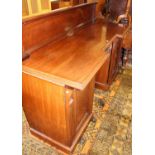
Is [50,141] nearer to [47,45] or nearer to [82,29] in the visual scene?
[47,45]

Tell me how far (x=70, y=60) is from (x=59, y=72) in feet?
0.62

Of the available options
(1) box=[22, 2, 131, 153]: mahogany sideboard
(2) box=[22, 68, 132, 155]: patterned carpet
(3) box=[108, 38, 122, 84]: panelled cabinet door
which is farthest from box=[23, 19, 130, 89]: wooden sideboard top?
(2) box=[22, 68, 132, 155]: patterned carpet

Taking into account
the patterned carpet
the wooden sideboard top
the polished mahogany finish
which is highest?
the wooden sideboard top

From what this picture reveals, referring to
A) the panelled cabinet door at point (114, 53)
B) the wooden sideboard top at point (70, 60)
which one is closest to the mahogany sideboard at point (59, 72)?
the wooden sideboard top at point (70, 60)

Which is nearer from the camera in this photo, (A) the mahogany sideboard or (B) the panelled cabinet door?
(A) the mahogany sideboard

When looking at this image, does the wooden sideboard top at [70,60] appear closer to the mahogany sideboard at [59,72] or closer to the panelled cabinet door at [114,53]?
the mahogany sideboard at [59,72]

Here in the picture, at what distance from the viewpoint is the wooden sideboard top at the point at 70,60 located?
1.00 m

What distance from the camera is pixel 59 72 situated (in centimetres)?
104

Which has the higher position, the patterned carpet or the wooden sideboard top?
the wooden sideboard top

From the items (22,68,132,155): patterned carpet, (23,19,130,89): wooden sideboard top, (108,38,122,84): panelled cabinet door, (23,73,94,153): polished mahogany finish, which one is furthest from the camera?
(108,38,122,84): panelled cabinet door

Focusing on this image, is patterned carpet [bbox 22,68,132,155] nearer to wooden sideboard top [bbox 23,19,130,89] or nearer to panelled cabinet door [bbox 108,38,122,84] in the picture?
panelled cabinet door [bbox 108,38,122,84]

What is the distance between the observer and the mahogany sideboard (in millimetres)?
1059

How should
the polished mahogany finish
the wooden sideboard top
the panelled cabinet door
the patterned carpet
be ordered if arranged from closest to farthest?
the wooden sideboard top → the polished mahogany finish → the patterned carpet → the panelled cabinet door

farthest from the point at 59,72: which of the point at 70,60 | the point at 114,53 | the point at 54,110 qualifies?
the point at 114,53
